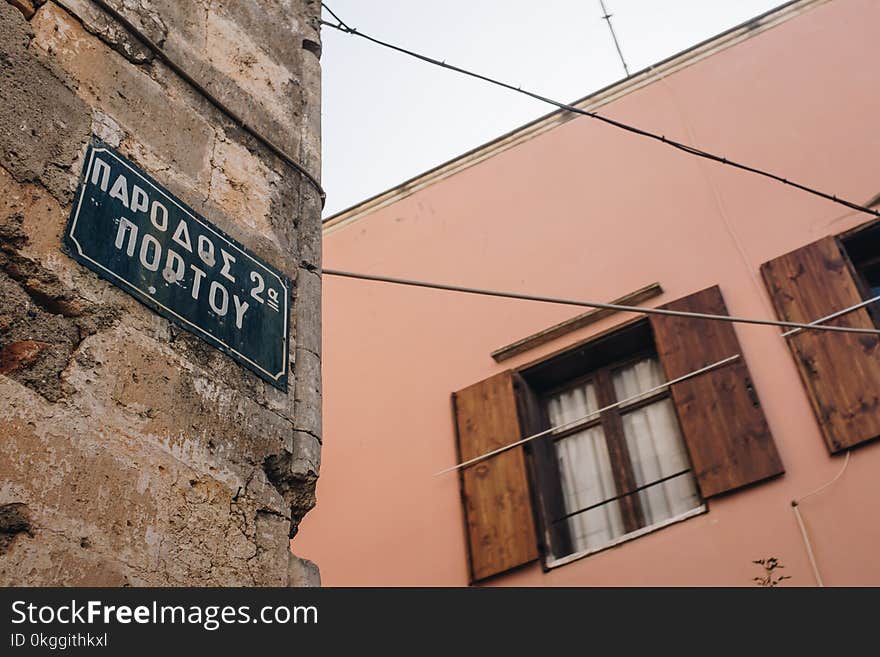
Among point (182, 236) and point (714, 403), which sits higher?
point (714, 403)

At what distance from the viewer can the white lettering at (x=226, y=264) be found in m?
2.56

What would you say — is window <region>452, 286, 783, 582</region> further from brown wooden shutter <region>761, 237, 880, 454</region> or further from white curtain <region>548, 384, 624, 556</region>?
brown wooden shutter <region>761, 237, 880, 454</region>

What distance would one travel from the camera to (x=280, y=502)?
2.40m

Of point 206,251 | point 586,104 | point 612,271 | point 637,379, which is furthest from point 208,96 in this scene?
point 586,104

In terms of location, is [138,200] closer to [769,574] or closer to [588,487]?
[769,574]

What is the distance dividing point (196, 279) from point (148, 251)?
0.14 metres

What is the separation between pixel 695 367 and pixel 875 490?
1244 mm

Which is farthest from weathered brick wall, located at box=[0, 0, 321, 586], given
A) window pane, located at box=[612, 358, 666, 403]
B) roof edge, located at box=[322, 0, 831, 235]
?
roof edge, located at box=[322, 0, 831, 235]

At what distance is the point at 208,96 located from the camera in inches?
112

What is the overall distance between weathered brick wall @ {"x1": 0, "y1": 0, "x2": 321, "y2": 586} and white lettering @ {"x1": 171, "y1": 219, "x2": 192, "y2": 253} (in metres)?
0.09

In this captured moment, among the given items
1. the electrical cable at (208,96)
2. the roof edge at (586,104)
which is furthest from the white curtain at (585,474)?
the electrical cable at (208,96)

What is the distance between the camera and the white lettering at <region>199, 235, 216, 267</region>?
2520mm

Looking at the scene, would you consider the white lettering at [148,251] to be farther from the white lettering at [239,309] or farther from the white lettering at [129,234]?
the white lettering at [239,309]

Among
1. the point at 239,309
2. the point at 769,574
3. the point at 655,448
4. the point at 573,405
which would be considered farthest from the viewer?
the point at 573,405
